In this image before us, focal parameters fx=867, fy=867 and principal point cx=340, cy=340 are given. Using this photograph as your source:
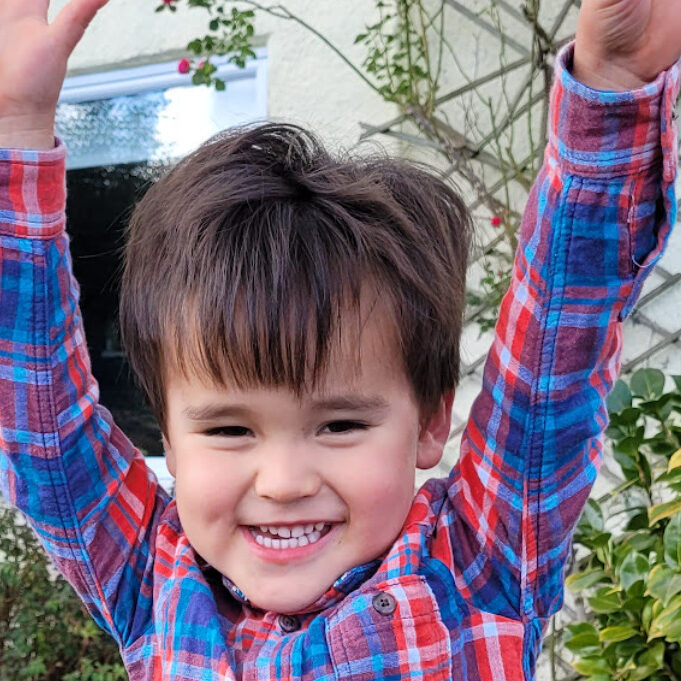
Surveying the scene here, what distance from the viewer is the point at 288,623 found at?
1061 mm

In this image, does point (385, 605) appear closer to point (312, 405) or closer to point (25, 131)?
point (312, 405)

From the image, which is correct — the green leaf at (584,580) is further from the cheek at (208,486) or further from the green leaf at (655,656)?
the cheek at (208,486)

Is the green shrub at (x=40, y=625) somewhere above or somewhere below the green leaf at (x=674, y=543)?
below

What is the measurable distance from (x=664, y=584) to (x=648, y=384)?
0.42 metres

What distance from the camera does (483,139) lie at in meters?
2.54

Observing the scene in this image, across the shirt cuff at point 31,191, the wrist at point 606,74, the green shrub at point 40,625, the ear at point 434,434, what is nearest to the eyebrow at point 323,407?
the ear at point 434,434

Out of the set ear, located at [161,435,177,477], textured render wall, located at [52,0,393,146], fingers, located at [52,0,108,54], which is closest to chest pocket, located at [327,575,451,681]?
ear, located at [161,435,177,477]

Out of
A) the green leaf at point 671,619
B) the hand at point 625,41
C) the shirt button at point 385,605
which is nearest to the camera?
the hand at point 625,41

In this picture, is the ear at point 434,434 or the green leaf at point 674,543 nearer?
the ear at point 434,434

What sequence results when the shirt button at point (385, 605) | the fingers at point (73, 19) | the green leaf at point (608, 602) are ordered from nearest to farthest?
the fingers at point (73, 19)
the shirt button at point (385, 605)
the green leaf at point (608, 602)

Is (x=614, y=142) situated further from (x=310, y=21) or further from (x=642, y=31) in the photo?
(x=310, y=21)

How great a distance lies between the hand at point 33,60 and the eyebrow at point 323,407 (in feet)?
1.16

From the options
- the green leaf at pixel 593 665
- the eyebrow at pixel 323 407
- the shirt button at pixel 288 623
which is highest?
the eyebrow at pixel 323 407

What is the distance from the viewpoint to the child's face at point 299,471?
966 mm
